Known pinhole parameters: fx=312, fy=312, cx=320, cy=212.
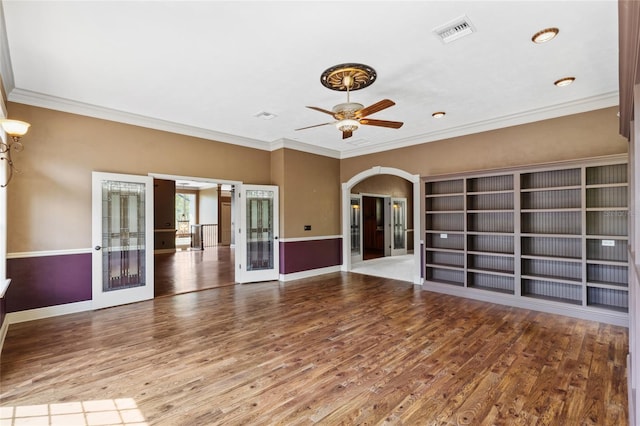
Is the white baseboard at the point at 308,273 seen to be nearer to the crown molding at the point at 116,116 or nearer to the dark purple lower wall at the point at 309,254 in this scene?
the dark purple lower wall at the point at 309,254

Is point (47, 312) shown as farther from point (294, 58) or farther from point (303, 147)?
point (303, 147)

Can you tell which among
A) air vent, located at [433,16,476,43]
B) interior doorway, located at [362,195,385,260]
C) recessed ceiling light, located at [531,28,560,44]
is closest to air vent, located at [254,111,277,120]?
air vent, located at [433,16,476,43]

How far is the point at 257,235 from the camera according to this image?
22.2 feet

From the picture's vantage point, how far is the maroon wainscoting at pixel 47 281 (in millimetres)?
4172

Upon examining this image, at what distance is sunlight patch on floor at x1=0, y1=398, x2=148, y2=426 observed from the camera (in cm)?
220

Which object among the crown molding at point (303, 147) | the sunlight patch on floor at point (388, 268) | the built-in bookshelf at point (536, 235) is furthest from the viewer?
the sunlight patch on floor at point (388, 268)

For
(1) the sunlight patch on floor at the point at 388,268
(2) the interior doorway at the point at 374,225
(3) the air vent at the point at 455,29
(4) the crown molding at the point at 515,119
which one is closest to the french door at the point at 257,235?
(1) the sunlight patch on floor at the point at 388,268

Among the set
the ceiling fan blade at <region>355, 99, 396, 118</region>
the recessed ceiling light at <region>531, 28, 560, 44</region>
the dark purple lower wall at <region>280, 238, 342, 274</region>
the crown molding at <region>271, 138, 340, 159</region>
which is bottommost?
the dark purple lower wall at <region>280, 238, 342, 274</region>

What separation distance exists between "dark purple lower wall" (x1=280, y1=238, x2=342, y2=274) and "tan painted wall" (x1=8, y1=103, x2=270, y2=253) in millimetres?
2896

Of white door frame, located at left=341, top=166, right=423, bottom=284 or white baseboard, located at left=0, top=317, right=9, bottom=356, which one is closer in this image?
white baseboard, located at left=0, top=317, right=9, bottom=356

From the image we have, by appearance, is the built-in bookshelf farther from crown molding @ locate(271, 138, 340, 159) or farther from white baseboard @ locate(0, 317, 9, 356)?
white baseboard @ locate(0, 317, 9, 356)

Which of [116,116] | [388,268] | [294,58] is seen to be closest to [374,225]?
[388,268]

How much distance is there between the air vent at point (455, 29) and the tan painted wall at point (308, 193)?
14.3 feet

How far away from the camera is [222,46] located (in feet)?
10.1
